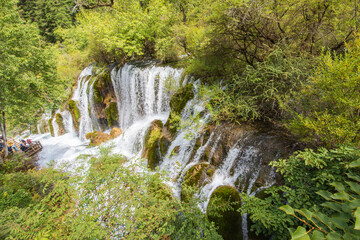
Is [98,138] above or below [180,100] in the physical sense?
below

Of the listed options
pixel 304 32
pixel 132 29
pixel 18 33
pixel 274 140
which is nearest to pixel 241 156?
pixel 274 140

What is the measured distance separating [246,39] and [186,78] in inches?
152

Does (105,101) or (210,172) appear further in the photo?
(105,101)

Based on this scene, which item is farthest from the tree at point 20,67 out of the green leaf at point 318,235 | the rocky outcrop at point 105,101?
the green leaf at point 318,235

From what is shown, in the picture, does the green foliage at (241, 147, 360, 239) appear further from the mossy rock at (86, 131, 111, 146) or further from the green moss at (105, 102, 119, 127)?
the green moss at (105, 102, 119, 127)

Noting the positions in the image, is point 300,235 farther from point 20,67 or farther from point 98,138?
point 98,138

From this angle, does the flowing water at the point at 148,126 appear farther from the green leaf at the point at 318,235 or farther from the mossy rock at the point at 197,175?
the green leaf at the point at 318,235

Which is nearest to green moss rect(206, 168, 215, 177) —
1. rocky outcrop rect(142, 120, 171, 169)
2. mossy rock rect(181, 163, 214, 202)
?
mossy rock rect(181, 163, 214, 202)

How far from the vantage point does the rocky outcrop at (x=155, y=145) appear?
306 inches

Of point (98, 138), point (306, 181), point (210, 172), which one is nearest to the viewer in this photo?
point (306, 181)

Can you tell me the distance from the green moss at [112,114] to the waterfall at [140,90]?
30cm

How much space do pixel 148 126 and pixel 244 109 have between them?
526 centimetres

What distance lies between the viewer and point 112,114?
506 inches

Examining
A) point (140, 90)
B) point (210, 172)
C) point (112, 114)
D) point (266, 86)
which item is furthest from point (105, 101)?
point (266, 86)
